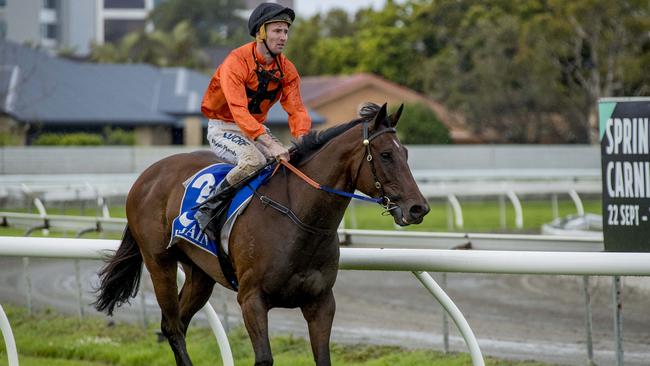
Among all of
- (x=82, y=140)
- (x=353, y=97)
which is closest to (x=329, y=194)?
(x=82, y=140)

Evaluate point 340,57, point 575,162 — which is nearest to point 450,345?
point 575,162

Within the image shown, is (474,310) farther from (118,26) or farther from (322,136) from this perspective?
(118,26)

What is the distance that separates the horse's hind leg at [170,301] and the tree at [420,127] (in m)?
30.0

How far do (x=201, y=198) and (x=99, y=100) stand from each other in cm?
3543

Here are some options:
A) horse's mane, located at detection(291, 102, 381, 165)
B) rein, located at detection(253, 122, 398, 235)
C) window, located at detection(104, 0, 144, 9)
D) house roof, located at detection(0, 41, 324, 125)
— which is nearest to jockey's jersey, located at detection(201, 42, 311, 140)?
horse's mane, located at detection(291, 102, 381, 165)

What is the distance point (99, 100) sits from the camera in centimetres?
4019

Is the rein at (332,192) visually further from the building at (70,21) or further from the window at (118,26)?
the window at (118,26)

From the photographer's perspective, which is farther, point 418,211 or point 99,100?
point 99,100

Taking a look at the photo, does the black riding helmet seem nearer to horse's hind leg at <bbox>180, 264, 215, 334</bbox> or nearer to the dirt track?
horse's hind leg at <bbox>180, 264, 215, 334</bbox>

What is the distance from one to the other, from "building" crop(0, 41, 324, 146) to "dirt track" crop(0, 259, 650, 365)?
24310mm

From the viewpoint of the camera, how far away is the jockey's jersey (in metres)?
5.49

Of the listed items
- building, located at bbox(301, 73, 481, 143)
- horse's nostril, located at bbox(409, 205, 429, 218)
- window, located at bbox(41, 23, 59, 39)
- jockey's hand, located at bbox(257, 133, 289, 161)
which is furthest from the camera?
window, located at bbox(41, 23, 59, 39)

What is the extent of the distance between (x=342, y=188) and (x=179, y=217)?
1.06 m

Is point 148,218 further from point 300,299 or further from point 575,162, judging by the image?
point 575,162
